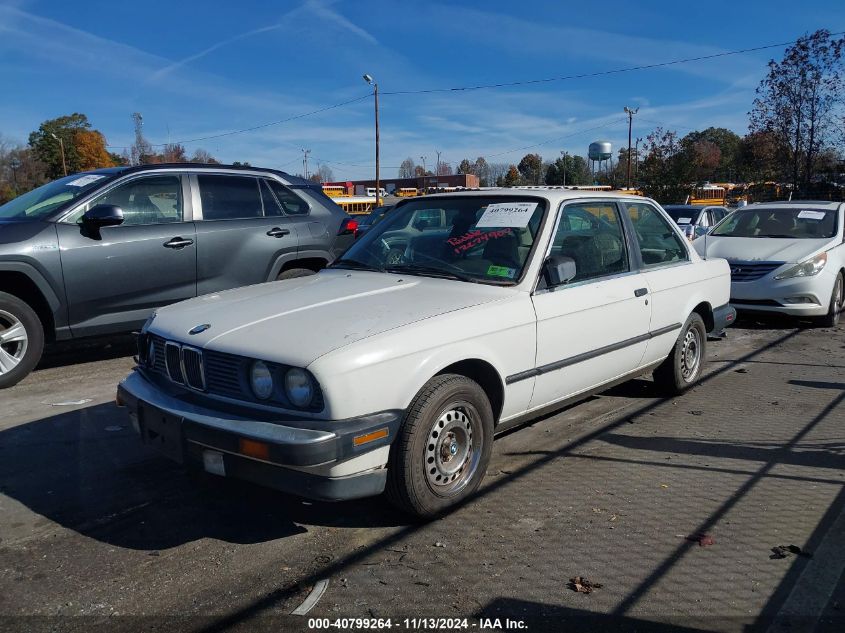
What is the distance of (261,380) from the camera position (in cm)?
324

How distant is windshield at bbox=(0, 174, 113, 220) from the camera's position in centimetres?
629

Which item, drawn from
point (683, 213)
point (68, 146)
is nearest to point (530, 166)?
point (68, 146)

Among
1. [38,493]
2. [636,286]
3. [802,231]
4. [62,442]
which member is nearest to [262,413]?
[38,493]

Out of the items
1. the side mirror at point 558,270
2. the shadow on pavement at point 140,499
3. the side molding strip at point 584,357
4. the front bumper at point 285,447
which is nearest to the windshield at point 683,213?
the side molding strip at point 584,357

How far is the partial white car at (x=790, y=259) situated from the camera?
29.7 ft

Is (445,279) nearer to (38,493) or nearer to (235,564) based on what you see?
(235,564)

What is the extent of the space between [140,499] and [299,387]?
4.62 ft

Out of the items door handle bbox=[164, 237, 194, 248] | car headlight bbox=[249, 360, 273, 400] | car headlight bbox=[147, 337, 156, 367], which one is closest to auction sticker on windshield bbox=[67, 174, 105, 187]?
door handle bbox=[164, 237, 194, 248]

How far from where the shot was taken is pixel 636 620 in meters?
2.80

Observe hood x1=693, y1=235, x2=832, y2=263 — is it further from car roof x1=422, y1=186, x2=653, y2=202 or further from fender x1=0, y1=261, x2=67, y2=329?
fender x1=0, y1=261, x2=67, y2=329

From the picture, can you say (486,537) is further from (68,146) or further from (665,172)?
(68,146)

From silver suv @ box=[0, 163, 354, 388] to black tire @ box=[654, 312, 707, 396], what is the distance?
371 cm

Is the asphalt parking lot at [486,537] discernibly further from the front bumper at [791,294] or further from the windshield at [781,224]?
the windshield at [781,224]

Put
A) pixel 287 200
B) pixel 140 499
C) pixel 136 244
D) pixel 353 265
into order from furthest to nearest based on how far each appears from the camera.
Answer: pixel 287 200, pixel 136 244, pixel 353 265, pixel 140 499
